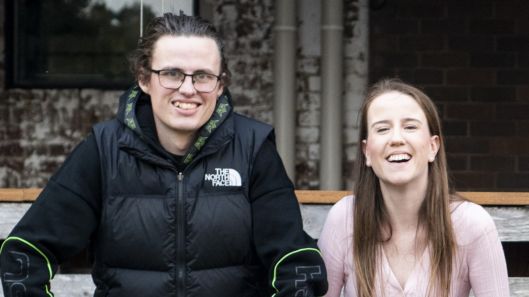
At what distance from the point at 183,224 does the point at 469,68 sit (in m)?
4.33

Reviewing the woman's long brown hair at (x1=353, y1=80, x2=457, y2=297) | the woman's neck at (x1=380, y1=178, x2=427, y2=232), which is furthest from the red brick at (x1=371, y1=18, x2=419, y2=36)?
the woman's neck at (x1=380, y1=178, x2=427, y2=232)

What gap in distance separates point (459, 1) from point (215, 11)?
143 centimetres

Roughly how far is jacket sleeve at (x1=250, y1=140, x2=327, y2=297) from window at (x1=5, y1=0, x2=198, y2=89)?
4.08m

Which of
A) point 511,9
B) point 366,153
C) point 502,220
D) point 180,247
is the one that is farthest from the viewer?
point 511,9

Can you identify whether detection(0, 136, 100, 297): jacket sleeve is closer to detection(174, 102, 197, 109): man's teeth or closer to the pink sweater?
detection(174, 102, 197, 109): man's teeth

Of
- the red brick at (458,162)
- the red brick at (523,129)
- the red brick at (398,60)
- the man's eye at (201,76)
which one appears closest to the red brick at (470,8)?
the red brick at (398,60)

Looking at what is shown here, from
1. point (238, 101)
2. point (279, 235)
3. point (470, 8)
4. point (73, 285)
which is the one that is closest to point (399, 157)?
point (279, 235)

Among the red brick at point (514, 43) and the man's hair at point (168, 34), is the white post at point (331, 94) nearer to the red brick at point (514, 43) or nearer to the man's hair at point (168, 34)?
the red brick at point (514, 43)

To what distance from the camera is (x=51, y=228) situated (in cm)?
296

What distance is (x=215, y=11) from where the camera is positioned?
22.9ft

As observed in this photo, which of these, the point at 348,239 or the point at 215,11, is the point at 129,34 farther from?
the point at 348,239

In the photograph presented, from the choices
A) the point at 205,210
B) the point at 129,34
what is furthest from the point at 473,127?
the point at 205,210

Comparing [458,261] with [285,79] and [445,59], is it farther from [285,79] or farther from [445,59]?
[445,59]

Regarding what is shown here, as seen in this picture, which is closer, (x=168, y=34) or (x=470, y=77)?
(x=168, y=34)
